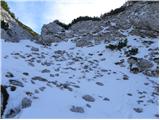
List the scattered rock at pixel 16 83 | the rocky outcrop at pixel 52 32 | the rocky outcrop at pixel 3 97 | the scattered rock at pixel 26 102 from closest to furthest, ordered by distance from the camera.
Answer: the rocky outcrop at pixel 3 97 → the scattered rock at pixel 26 102 → the scattered rock at pixel 16 83 → the rocky outcrop at pixel 52 32

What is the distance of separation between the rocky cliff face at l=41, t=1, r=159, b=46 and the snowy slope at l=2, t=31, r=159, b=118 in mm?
934

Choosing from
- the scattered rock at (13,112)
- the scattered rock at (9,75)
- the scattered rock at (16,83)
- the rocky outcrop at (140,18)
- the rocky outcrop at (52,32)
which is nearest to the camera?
the scattered rock at (13,112)

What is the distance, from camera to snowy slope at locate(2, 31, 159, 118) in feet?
44.6

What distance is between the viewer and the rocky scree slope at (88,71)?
539 inches

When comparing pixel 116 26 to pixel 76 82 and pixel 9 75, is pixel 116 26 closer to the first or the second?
pixel 76 82

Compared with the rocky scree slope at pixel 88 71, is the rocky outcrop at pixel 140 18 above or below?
above

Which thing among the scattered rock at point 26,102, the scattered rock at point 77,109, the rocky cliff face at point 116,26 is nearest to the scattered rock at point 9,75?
the scattered rock at point 26,102

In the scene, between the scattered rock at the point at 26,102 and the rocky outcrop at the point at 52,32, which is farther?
the rocky outcrop at the point at 52,32

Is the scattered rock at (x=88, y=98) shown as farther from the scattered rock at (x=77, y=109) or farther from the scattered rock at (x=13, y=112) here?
the scattered rock at (x=13, y=112)

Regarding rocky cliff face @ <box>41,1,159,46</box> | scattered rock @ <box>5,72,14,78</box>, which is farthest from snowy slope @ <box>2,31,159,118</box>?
rocky cliff face @ <box>41,1,159,46</box>

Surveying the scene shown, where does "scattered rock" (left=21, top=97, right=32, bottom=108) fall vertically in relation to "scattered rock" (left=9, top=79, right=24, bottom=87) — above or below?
below

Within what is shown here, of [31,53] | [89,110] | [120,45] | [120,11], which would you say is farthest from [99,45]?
[89,110]

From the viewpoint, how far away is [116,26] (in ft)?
77.2

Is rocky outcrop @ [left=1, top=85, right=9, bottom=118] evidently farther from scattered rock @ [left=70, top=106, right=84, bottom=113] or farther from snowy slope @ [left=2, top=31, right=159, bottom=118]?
scattered rock @ [left=70, top=106, right=84, bottom=113]
